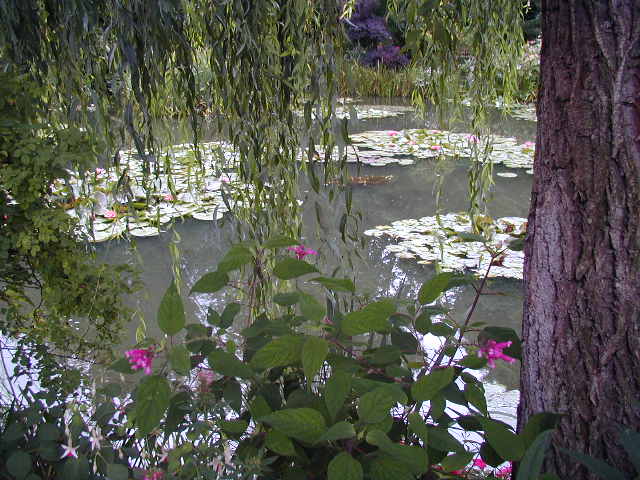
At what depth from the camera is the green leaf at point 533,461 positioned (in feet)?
2.32

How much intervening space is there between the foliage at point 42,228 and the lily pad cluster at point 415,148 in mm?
3696

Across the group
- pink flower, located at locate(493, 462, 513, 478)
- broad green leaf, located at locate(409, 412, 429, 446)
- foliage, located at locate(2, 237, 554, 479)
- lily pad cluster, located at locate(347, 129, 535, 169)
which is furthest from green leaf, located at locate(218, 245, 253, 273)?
lily pad cluster, located at locate(347, 129, 535, 169)

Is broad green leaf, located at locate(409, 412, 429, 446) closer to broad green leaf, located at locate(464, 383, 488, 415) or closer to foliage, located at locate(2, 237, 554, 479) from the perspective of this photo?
foliage, located at locate(2, 237, 554, 479)

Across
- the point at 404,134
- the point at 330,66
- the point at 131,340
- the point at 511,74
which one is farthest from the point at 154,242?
the point at 404,134

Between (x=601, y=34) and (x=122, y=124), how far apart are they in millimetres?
925

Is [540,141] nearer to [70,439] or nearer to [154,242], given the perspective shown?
[70,439]

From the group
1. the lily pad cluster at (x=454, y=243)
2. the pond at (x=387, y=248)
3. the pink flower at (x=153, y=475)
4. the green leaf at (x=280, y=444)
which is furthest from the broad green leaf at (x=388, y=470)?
the lily pad cluster at (x=454, y=243)

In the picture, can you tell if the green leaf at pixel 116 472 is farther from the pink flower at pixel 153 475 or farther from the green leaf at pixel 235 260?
the green leaf at pixel 235 260

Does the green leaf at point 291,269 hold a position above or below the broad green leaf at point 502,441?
above

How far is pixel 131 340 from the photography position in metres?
2.45

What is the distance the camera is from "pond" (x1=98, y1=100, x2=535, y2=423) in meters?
2.14

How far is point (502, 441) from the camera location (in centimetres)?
83

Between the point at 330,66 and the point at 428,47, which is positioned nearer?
the point at 330,66

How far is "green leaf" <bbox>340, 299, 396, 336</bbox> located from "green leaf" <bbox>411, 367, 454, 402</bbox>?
10 cm
